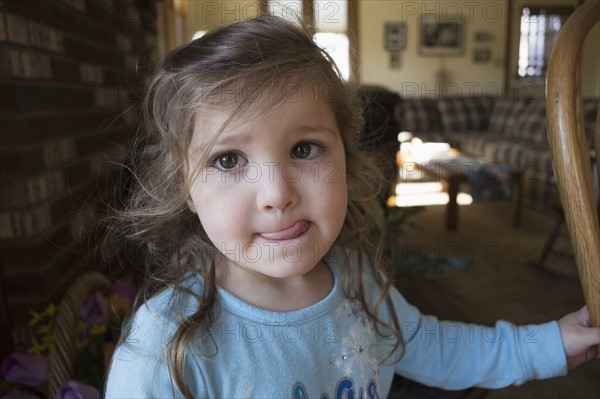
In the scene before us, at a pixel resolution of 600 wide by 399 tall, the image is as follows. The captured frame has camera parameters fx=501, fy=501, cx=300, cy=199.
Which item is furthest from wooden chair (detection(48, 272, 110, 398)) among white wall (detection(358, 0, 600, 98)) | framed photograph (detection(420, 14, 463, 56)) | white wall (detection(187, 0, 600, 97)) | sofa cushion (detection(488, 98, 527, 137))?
framed photograph (detection(420, 14, 463, 56))

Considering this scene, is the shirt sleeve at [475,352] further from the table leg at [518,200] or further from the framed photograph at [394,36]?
the framed photograph at [394,36]

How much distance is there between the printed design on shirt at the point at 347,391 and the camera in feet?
2.33

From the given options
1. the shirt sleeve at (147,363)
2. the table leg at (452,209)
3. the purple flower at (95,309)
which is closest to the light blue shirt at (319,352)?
the shirt sleeve at (147,363)

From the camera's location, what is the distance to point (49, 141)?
47.1 inches

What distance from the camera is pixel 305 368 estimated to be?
2.37 feet

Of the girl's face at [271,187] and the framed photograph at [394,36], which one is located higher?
the framed photograph at [394,36]

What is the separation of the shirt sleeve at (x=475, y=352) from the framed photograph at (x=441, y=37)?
6.69 m

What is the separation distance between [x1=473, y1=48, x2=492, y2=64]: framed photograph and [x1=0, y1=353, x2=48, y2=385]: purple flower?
7.23 metres

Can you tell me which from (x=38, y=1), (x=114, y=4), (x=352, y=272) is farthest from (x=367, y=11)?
(x=352, y=272)

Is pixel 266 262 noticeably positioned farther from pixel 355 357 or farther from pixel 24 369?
pixel 24 369

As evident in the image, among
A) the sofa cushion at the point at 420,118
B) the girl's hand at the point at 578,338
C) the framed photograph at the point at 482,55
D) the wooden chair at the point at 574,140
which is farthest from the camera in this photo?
the framed photograph at the point at 482,55

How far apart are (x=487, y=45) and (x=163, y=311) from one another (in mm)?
7334

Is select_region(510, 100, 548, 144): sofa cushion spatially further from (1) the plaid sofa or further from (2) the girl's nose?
(2) the girl's nose

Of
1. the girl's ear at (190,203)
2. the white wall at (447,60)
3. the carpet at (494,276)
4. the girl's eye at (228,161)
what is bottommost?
the carpet at (494,276)
